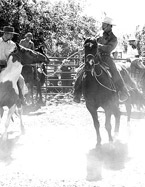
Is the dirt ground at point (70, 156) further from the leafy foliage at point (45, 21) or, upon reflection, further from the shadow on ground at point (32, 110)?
the leafy foliage at point (45, 21)

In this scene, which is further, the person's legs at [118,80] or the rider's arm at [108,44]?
the person's legs at [118,80]

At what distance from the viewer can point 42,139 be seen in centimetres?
779

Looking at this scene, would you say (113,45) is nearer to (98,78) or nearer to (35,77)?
(98,78)

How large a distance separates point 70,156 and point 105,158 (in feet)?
2.13

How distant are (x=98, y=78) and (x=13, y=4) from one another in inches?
490

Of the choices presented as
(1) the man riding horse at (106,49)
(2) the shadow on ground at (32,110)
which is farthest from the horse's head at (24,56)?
(2) the shadow on ground at (32,110)

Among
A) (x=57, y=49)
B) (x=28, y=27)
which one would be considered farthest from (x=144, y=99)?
(x=57, y=49)

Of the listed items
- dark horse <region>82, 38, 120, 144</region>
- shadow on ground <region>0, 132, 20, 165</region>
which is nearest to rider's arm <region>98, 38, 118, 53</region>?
dark horse <region>82, 38, 120, 144</region>

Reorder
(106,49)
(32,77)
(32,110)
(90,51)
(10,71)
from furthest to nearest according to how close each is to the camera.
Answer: (32,77) < (32,110) < (10,71) < (106,49) < (90,51)

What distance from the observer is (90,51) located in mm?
→ 6219

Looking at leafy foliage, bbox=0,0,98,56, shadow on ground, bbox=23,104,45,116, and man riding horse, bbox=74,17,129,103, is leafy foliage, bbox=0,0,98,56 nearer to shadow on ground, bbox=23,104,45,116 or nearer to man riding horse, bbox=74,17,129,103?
shadow on ground, bbox=23,104,45,116

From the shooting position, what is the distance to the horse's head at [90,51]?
6148 mm

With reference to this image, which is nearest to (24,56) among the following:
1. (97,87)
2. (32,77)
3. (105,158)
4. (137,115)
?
(97,87)

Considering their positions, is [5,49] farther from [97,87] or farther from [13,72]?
[97,87]
